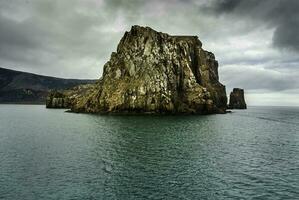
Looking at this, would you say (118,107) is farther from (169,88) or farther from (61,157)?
(61,157)

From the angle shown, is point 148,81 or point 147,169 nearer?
point 147,169

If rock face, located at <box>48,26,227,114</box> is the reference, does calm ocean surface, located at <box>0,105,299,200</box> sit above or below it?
below

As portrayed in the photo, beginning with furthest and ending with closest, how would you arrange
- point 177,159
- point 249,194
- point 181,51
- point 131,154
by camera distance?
point 181,51 < point 131,154 < point 177,159 < point 249,194

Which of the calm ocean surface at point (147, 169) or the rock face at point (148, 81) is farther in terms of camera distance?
the rock face at point (148, 81)

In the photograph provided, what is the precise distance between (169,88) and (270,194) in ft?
377

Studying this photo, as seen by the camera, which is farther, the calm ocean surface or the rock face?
the rock face

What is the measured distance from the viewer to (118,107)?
143 m

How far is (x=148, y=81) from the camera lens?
14225 cm

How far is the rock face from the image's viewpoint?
141 m

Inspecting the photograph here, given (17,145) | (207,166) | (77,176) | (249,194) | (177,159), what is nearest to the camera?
(249,194)

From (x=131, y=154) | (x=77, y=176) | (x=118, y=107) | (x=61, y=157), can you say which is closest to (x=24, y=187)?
(x=77, y=176)

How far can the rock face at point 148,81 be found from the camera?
462ft

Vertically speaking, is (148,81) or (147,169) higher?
(148,81)

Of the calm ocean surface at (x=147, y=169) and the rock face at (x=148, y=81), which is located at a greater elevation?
the rock face at (x=148, y=81)
